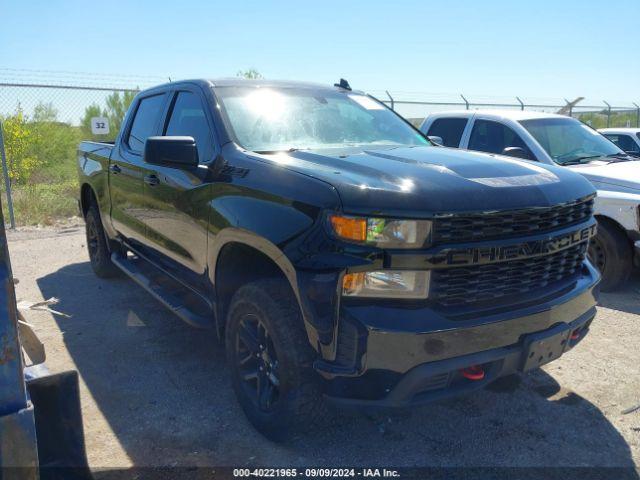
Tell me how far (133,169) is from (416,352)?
3072mm

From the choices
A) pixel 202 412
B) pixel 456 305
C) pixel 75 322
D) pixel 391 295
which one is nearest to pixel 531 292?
pixel 456 305

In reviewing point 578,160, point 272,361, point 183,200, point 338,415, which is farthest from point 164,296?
point 578,160

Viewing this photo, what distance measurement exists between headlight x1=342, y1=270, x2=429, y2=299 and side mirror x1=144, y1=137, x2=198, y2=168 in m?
1.38

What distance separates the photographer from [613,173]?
551 cm

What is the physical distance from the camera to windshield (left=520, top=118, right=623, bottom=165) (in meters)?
6.16

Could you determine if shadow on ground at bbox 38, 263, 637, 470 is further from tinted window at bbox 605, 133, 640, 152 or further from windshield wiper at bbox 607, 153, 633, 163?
tinted window at bbox 605, 133, 640, 152

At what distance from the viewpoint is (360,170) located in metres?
2.80

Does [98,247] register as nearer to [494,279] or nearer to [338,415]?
[338,415]

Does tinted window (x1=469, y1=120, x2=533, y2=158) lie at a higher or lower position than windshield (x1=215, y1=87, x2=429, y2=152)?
lower

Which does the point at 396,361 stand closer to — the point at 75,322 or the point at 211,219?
the point at 211,219

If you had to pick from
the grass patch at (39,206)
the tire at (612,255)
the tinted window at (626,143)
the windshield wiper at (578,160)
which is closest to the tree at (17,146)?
the grass patch at (39,206)

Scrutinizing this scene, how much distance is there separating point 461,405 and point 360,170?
161 centimetres

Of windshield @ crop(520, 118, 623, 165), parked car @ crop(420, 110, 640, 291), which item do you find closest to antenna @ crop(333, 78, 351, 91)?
parked car @ crop(420, 110, 640, 291)

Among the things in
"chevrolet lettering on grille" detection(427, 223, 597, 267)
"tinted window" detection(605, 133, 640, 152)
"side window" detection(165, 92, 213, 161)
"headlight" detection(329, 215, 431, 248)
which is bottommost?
"tinted window" detection(605, 133, 640, 152)
